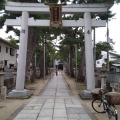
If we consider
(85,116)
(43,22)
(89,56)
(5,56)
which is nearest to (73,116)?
(85,116)

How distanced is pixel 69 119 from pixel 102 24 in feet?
28.4

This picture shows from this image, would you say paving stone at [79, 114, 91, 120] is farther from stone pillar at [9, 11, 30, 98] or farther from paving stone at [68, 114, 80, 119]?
stone pillar at [9, 11, 30, 98]

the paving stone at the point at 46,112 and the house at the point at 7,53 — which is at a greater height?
the house at the point at 7,53

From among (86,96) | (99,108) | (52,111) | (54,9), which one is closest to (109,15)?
(54,9)

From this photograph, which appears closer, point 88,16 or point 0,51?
point 88,16

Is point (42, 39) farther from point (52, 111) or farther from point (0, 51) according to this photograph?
point (52, 111)

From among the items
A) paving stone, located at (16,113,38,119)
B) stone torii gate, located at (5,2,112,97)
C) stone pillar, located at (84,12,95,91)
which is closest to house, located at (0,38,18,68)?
stone torii gate, located at (5,2,112,97)

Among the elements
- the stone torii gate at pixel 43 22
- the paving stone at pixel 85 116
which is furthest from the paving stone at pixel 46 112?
the stone torii gate at pixel 43 22

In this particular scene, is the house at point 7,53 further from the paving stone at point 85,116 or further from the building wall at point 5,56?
the paving stone at point 85,116

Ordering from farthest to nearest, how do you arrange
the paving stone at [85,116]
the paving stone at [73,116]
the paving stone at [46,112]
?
the paving stone at [46,112], the paving stone at [73,116], the paving stone at [85,116]

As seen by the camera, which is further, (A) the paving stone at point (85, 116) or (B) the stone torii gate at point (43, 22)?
(B) the stone torii gate at point (43, 22)

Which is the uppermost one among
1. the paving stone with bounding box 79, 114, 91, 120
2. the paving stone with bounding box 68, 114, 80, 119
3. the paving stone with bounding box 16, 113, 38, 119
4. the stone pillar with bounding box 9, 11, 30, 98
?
the stone pillar with bounding box 9, 11, 30, 98

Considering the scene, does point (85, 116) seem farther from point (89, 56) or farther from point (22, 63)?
point (22, 63)

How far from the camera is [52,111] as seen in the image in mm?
10031
